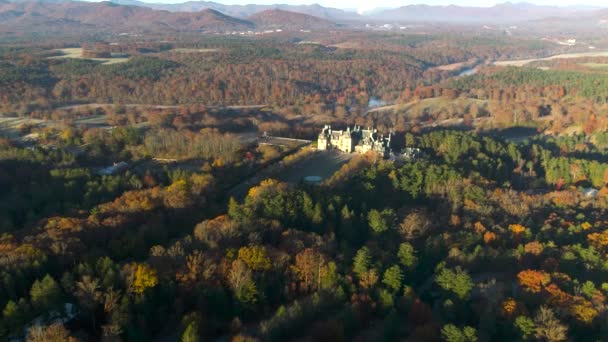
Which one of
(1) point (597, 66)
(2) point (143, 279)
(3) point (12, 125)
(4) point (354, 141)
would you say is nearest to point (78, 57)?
(3) point (12, 125)

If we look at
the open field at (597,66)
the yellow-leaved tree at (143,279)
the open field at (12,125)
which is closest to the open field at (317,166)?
the yellow-leaved tree at (143,279)

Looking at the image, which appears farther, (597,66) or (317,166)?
(597,66)

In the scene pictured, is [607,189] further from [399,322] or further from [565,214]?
[399,322]

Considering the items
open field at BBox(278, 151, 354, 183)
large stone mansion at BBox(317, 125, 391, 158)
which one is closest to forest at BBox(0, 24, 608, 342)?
open field at BBox(278, 151, 354, 183)

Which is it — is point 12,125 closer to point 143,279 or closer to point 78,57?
point 143,279

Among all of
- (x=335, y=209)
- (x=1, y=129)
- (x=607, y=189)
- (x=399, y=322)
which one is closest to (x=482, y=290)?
(x=399, y=322)

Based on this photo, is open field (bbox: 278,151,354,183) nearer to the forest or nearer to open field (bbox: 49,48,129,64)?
the forest
